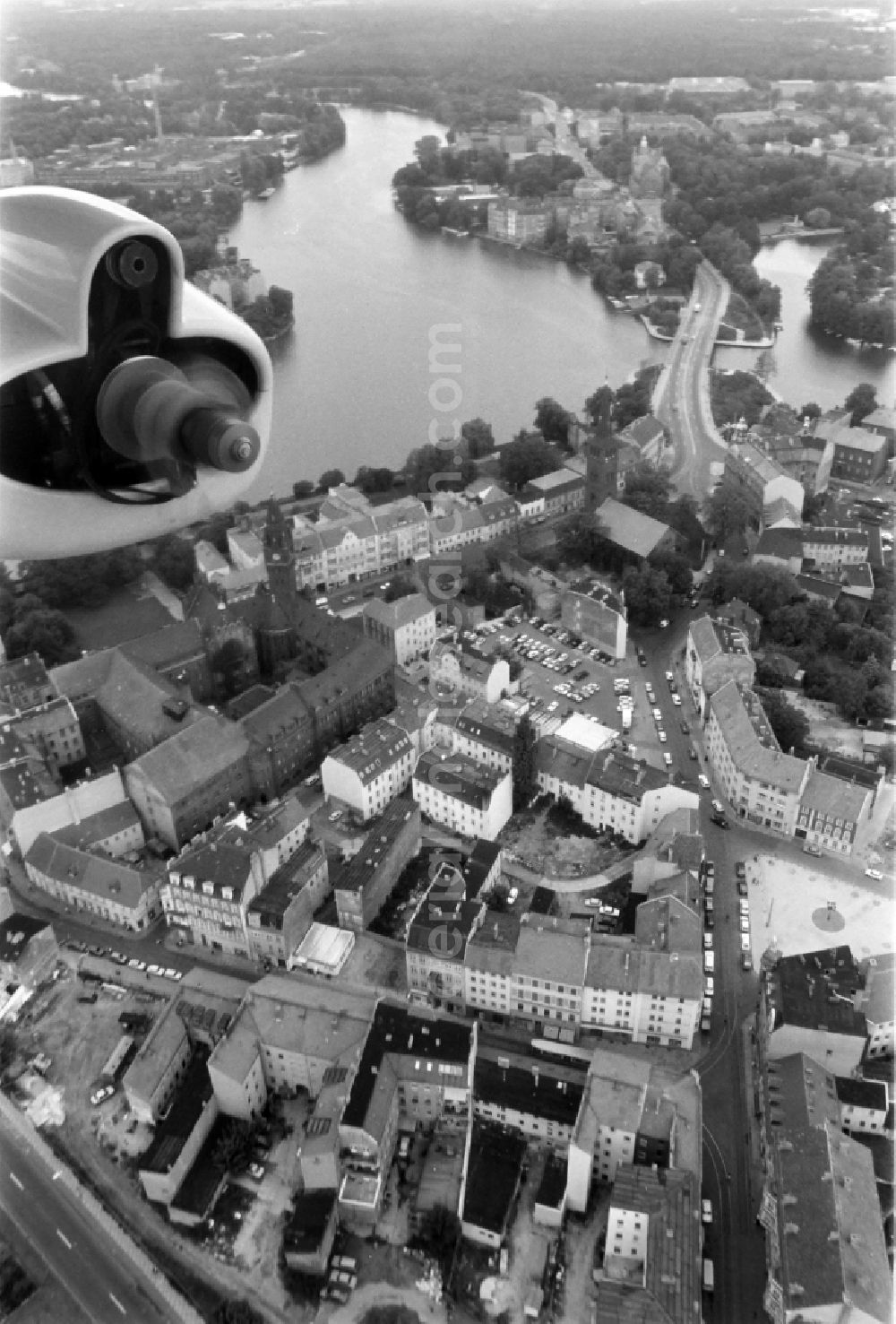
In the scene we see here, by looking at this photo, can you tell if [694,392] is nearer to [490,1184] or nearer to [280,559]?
[280,559]

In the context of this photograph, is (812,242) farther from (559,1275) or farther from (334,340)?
(559,1275)

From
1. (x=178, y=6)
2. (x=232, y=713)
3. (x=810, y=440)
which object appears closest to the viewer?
(x=232, y=713)

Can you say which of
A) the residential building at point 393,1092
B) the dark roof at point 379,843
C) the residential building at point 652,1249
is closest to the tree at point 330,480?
the dark roof at point 379,843

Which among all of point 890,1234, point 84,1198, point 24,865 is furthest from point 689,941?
point 24,865

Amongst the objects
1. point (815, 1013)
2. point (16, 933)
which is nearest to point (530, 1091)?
point (815, 1013)

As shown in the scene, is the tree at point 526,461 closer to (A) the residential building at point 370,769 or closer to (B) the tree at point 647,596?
(B) the tree at point 647,596

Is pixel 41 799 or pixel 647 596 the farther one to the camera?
pixel 647 596

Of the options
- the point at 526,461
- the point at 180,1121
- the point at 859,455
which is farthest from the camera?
the point at 859,455
